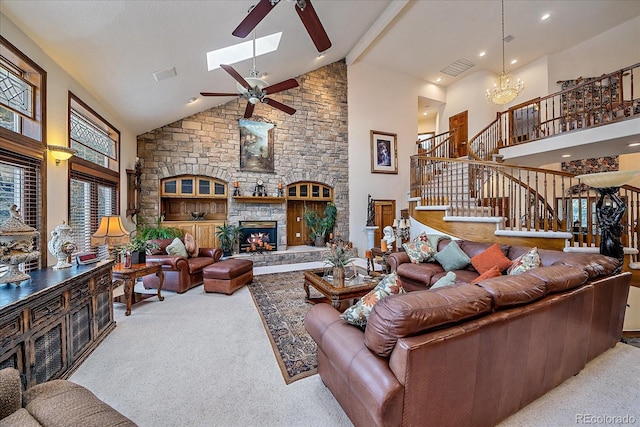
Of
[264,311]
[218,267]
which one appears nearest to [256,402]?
[264,311]

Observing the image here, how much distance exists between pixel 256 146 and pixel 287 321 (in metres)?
4.86

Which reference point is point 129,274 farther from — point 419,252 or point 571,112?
point 571,112

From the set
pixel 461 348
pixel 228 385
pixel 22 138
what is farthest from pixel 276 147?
pixel 461 348

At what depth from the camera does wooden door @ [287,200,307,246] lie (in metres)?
7.38

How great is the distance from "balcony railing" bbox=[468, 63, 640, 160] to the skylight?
5.15 m

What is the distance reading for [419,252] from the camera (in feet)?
13.2

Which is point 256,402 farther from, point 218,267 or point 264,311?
point 218,267

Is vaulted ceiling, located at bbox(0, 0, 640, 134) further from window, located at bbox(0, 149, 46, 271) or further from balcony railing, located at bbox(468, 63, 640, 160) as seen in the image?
balcony railing, located at bbox(468, 63, 640, 160)

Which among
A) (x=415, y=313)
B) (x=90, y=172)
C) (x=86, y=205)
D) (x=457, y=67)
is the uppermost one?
(x=457, y=67)

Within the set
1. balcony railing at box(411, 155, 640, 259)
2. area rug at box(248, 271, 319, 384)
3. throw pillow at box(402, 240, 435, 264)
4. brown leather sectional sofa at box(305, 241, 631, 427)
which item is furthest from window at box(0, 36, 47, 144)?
balcony railing at box(411, 155, 640, 259)

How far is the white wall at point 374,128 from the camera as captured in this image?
759 centimetres

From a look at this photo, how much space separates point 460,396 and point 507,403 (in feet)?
→ 1.68

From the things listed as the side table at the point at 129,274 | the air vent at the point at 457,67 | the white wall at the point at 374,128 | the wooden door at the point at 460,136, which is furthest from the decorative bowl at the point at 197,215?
the air vent at the point at 457,67

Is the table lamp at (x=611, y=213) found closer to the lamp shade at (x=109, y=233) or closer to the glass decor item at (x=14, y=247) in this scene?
the glass decor item at (x=14, y=247)
